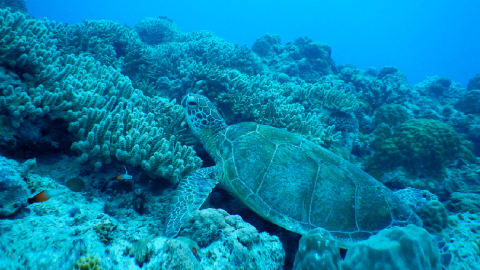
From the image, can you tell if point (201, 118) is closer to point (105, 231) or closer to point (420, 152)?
point (105, 231)

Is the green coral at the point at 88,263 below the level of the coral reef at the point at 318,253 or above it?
below

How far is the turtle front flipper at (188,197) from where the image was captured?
2369 mm

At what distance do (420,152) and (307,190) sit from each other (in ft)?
12.6

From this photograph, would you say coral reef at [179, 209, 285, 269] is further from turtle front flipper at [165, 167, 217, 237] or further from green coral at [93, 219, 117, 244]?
green coral at [93, 219, 117, 244]

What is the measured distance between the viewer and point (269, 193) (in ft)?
9.30

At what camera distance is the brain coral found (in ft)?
15.9

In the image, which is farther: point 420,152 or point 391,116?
point 391,116

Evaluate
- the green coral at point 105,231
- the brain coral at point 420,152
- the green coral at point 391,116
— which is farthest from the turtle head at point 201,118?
the green coral at point 391,116

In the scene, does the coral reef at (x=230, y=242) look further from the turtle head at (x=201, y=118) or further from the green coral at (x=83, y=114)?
the turtle head at (x=201, y=118)

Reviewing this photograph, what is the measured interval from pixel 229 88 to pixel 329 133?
9.52ft

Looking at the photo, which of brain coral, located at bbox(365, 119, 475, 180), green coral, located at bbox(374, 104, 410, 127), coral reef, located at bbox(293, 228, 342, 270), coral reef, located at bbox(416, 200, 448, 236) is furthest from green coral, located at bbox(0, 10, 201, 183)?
green coral, located at bbox(374, 104, 410, 127)

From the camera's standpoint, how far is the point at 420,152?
4.85 metres

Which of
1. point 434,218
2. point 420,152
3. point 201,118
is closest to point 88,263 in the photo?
point 201,118

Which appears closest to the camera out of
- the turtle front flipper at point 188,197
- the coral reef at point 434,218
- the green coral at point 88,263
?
the green coral at point 88,263
